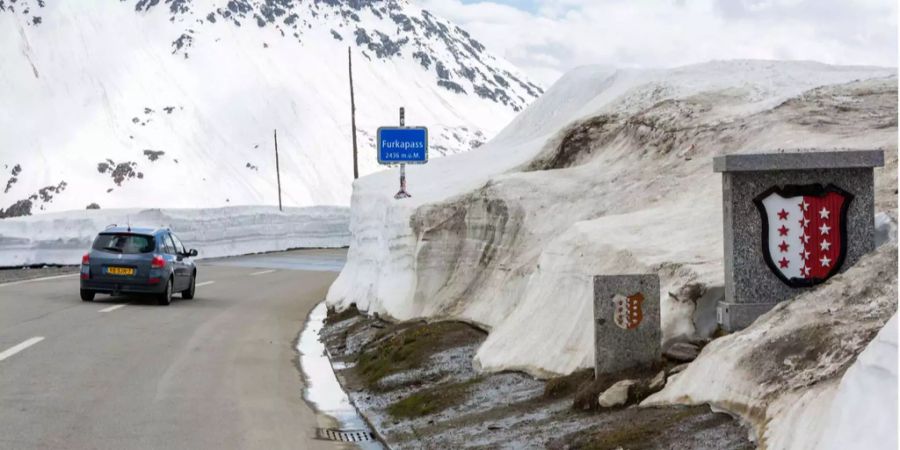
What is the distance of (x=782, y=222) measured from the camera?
9.14 metres

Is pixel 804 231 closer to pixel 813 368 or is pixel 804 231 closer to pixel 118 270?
pixel 813 368

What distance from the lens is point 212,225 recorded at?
143ft

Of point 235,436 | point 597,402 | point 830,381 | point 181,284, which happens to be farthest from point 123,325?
point 830,381

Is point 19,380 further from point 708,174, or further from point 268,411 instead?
point 708,174

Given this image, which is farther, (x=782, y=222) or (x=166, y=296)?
(x=166, y=296)

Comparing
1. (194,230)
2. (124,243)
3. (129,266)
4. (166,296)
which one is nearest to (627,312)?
(129,266)

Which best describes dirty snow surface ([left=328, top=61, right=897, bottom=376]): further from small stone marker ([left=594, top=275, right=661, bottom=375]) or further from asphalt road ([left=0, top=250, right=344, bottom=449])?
asphalt road ([left=0, top=250, right=344, bottom=449])

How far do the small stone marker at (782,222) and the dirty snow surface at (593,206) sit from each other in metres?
0.51

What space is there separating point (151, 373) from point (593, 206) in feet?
18.3

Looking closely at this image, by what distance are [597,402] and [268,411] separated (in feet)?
11.6

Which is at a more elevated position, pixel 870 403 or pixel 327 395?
pixel 870 403

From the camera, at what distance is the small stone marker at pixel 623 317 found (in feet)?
29.5

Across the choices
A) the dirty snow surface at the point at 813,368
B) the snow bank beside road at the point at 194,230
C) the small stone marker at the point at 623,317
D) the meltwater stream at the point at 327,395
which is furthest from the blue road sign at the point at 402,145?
the dirty snow surface at the point at 813,368

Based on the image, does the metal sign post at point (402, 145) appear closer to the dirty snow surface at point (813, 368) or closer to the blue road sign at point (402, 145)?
the blue road sign at point (402, 145)
